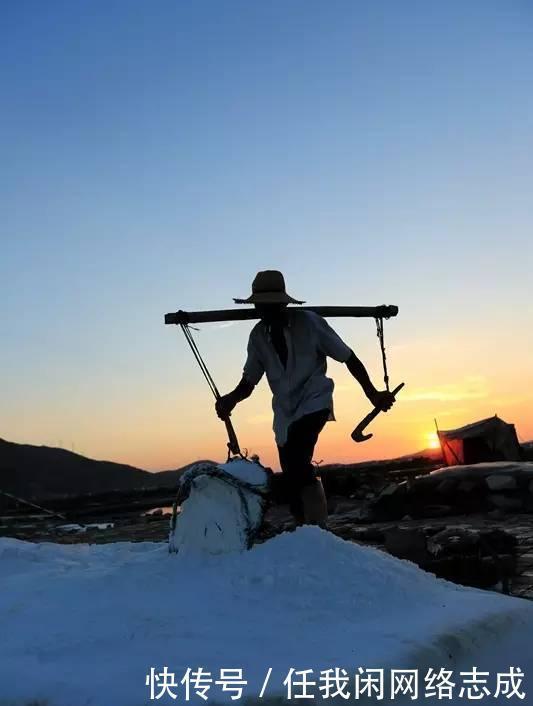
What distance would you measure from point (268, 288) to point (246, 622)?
7.40ft

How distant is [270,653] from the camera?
2107mm

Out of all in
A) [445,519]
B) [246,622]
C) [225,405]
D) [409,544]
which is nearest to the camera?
[246,622]

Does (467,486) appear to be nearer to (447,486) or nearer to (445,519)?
(447,486)

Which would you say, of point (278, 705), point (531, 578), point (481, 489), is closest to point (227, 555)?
point (278, 705)

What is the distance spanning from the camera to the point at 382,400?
13.7 feet

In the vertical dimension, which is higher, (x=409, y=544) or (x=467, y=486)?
(x=467, y=486)

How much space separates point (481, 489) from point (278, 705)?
7367 mm

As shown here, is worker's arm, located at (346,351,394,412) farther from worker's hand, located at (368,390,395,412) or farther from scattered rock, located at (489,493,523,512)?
scattered rock, located at (489,493,523,512)

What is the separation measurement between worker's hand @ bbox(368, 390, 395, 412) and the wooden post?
2.04 ft

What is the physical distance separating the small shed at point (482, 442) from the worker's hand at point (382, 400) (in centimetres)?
1015

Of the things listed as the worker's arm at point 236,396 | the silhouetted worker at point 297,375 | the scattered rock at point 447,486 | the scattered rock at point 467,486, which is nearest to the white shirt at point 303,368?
the silhouetted worker at point 297,375

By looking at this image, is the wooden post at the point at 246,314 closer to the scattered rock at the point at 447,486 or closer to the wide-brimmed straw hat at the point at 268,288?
the wide-brimmed straw hat at the point at 268,288

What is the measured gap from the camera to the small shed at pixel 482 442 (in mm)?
13844

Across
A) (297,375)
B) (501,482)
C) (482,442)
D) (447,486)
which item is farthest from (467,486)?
(297,375)
